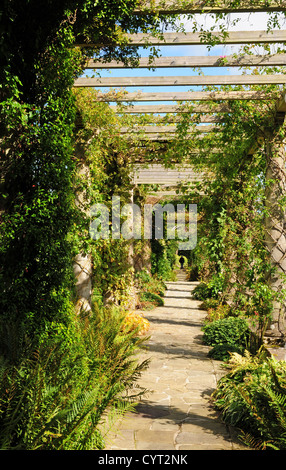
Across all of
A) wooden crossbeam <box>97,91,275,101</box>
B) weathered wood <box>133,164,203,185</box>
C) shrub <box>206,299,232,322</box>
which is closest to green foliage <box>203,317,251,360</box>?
shrub <box>206,299,232,322</box>

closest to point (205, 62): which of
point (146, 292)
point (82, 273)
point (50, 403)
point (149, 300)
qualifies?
point (82, 273)

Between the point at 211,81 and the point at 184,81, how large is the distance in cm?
40

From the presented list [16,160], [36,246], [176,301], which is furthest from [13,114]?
[176,301]

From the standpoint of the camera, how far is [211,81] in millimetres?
6363

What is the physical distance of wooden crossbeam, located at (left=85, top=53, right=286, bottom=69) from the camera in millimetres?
5859

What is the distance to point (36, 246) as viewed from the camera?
13.2 ft

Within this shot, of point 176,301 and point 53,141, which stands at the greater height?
point 53,141

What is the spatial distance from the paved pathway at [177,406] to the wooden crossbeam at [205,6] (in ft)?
14.0

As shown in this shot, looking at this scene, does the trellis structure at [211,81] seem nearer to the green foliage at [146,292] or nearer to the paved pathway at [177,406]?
the paved pathway at [177,406]

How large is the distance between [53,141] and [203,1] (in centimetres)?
252

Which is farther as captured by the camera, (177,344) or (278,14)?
(177,344)

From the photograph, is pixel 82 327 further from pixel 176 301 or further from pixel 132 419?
pixel 176 301

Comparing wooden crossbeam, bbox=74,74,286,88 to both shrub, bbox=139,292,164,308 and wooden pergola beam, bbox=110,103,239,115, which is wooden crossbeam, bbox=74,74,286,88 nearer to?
wooden pergola beam, bbox=110,103,239,115

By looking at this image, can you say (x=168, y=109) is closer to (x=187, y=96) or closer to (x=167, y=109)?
(x=167, y=109)
